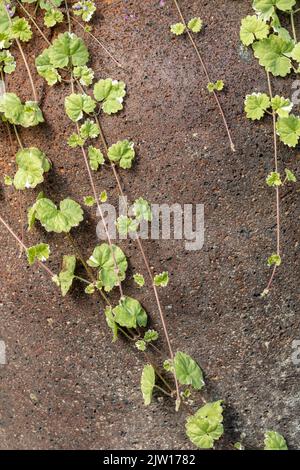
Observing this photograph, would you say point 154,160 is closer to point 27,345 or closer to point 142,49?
point 142,49

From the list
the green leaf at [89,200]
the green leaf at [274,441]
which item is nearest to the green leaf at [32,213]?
the green leaf at [89,200]

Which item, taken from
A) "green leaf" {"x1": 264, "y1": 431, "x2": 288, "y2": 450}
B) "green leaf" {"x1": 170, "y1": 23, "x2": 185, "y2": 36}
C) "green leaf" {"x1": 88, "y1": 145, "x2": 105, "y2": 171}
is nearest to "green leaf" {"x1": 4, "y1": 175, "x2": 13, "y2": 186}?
"green leaf" {"x1": 88, "y1": 145, "x2": 105, "y2": 171}

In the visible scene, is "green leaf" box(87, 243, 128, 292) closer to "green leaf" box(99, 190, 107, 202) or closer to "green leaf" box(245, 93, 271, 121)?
"green leaf" box(99, 190, 107, 202)

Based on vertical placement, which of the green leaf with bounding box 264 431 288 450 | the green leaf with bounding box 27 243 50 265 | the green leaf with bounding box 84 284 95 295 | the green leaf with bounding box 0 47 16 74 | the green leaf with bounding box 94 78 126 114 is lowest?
the green leaf with bounding box 264 431 288 450

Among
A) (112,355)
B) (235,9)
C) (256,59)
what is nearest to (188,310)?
(112,355)

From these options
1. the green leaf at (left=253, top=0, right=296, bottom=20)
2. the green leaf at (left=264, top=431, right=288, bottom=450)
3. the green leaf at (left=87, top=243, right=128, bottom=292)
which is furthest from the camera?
the green leaf at (left=264, top=431, right=288, bottom=450)

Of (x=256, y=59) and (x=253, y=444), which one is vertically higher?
(x=256, y=59)

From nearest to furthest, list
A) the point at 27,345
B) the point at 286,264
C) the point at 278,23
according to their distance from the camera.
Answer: the point at 278,23 < the point at 286,264 < the point at 27,345

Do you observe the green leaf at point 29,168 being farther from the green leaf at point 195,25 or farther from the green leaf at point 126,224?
the green leaf at point 195,25
